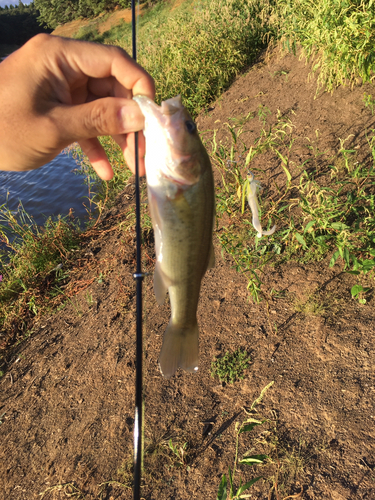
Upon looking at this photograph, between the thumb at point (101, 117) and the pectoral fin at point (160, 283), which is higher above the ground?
the thumb at point (101, 117)

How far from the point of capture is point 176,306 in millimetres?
1728

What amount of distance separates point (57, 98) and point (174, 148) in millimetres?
928

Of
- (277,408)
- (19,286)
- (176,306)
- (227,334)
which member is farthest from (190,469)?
(19,286)

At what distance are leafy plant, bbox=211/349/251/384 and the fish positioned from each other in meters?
1.57

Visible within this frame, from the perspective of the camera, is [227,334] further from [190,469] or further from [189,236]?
[189,236]

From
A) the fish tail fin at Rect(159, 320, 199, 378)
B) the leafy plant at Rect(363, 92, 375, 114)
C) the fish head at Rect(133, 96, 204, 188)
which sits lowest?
the leafy plant at Rect(363, 92, 375, 114)

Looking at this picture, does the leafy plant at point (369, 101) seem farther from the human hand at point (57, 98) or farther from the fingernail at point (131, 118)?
the fingernail at point (131, 118)

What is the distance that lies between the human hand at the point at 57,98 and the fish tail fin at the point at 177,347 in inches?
42.7

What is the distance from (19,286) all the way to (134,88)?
394 cm

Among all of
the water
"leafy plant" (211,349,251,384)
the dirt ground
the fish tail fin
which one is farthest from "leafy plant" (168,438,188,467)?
the water

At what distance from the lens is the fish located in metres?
1.54

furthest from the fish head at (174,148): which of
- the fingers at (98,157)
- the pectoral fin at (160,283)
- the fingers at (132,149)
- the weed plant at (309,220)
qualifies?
the weed plant at (309,220)

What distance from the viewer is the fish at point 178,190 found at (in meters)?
1.54

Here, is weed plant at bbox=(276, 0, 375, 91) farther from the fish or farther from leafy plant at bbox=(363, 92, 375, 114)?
the fish
